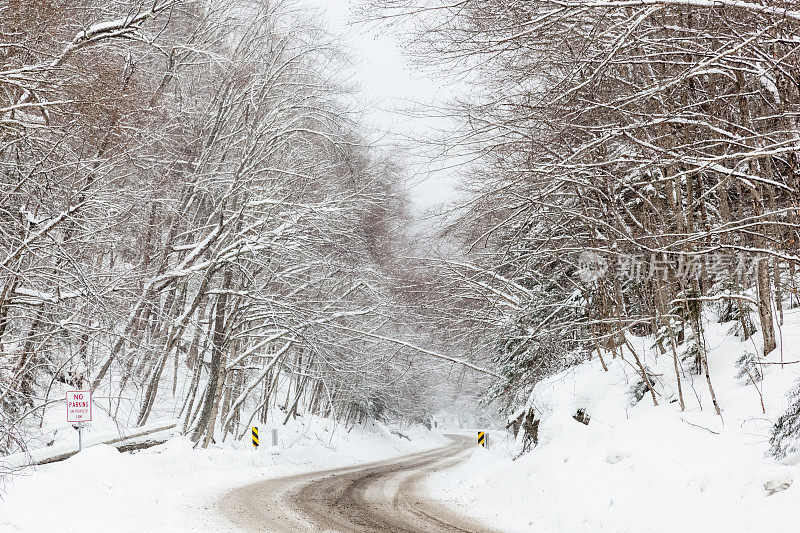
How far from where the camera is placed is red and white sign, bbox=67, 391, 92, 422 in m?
11.7

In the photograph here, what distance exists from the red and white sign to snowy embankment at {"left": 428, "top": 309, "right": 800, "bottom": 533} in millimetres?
7061

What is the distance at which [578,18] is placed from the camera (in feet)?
22.5

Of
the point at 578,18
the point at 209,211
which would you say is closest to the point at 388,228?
the point at 209,211

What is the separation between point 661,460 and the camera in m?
8.24

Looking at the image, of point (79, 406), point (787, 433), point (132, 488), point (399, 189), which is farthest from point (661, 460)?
point (399, 189)

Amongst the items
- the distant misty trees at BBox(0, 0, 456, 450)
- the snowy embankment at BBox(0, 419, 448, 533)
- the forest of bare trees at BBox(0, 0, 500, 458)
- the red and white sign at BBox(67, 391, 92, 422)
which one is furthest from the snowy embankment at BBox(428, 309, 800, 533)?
the red and white sign at BBox(67, 391, 92, 422)

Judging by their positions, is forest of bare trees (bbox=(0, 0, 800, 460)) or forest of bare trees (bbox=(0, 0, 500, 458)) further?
forest of bare trees (bbox=(0, 0, 500, 458))

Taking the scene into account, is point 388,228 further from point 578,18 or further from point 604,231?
point 578,18

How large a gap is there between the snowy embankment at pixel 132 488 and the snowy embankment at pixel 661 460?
16.0ft

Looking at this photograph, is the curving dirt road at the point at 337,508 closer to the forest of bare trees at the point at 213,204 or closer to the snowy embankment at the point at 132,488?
the snowy embankment at the point at 132,488

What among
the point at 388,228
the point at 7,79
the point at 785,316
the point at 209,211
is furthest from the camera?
the point at 388,228

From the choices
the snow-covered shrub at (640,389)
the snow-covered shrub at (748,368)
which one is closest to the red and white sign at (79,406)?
the snow-covered shrub at (640,389)

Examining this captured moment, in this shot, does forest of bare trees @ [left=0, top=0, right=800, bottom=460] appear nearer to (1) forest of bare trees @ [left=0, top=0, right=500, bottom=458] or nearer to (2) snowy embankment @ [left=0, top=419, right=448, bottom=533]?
(1) forest of bare trees @ [left=0, top=0, right=500, bottom=458]

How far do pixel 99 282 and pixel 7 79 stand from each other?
6.23 metres
